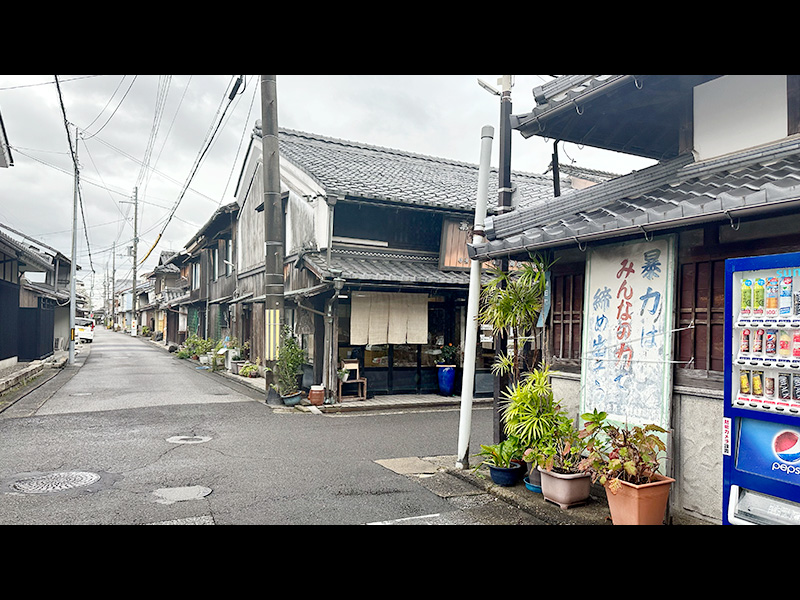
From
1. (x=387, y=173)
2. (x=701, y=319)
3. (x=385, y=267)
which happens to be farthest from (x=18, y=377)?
(x=701, y=319)

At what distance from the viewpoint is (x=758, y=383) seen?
4.29 m

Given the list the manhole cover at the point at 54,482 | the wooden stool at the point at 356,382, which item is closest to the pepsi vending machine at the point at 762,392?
the manhole cover at the point at 54,482

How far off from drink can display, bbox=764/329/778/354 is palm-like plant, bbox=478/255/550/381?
2.98 m

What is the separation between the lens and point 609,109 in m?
7.01

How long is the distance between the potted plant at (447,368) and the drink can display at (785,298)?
1128 centimetres

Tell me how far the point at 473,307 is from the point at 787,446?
13.4 feet

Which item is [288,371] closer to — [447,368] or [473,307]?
[447,368]

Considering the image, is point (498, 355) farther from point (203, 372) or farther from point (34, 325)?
point (34, 325)

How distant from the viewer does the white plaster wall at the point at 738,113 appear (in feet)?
17.9

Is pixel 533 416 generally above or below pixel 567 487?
above

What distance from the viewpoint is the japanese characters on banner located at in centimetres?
558

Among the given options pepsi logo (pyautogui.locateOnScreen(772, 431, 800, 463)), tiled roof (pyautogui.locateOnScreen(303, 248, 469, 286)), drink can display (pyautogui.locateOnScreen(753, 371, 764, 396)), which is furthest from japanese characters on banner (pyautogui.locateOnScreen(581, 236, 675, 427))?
tiled roof (pyautogui.locateOnScreen(303, 248, 469, 286))

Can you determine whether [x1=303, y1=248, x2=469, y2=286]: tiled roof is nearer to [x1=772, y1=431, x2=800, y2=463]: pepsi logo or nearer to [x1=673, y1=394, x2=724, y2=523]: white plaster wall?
[x1=673, y1=394, x2=724, y2=523]: white plaster wall

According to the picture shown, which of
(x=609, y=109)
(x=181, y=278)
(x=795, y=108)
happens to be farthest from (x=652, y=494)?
(x=181, y=278)
